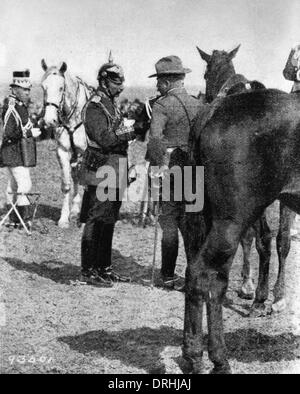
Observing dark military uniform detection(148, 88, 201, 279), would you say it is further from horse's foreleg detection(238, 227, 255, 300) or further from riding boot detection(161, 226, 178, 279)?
horse's foreleg detection(238, 227, 255, 300)

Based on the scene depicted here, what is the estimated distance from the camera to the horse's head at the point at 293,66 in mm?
7691

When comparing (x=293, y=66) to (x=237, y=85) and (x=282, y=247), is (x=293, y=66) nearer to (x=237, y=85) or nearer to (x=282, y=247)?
(x=237, y=85)

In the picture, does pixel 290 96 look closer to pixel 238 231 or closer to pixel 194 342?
pixel 238 231

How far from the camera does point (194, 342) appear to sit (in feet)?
16.1

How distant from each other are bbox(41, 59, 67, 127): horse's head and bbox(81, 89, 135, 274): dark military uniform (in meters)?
3.14

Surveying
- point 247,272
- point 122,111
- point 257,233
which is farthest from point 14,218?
point 122,111

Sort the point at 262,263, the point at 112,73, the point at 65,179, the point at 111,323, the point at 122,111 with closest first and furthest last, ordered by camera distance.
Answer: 1. the point at 111,323
2. the point at 262,263
3. the point at 112,73
4. the point at 65,179
5. the point at 122,111

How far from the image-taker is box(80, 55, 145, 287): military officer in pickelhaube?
7.23 meters

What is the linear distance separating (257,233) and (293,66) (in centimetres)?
254

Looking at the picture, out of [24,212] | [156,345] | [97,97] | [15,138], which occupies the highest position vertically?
[97,97]

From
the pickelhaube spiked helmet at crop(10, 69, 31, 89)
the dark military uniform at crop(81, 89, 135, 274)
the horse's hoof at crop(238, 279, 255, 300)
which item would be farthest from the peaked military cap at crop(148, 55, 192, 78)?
the pickelhaube spiked helmet at crop(10, 69, 31, 89)

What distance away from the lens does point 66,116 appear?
425 inches

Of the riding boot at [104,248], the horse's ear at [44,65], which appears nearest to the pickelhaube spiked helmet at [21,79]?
the horse's ear at [44,65]
